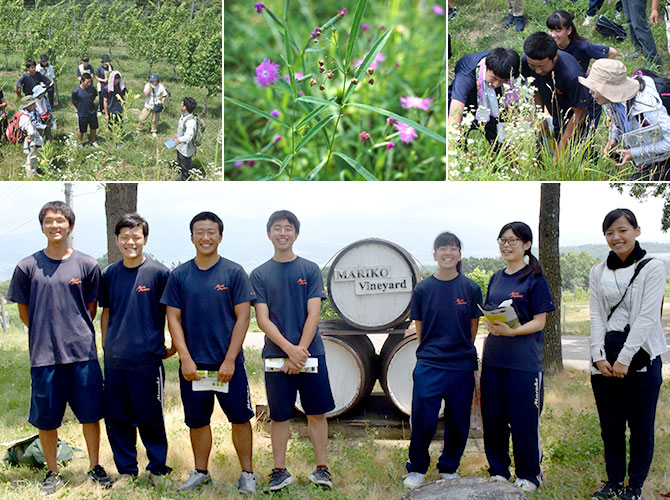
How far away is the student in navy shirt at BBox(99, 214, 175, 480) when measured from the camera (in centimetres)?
341

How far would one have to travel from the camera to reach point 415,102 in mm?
4391

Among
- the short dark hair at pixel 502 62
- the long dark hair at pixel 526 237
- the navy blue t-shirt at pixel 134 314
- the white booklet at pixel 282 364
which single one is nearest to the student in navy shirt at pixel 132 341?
the navy blue t-shirt at pixel 134 314

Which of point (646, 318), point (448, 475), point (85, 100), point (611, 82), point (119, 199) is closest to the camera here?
point (646, 318)

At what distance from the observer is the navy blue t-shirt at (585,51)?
4.62m

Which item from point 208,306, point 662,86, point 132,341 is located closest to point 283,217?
point 208,306

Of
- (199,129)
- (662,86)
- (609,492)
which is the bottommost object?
(609,492)

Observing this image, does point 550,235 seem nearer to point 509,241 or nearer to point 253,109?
point 509,241

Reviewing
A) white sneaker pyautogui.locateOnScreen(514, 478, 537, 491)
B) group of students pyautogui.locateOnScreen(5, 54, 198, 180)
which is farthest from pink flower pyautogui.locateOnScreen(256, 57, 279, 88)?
white sneaker pyautogui.locateOnScreen(514, 478, 537, 491)

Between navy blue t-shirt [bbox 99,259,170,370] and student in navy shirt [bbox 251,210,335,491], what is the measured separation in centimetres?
57

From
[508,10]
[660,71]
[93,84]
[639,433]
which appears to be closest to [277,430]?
[639,433]

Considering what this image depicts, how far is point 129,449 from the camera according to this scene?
3572 millimetres

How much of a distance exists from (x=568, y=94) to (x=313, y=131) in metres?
2.00

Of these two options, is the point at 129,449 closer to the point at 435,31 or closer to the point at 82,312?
the point at 82,312

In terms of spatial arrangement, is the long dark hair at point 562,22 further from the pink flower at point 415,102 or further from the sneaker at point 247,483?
the sneaker at point 247,483
